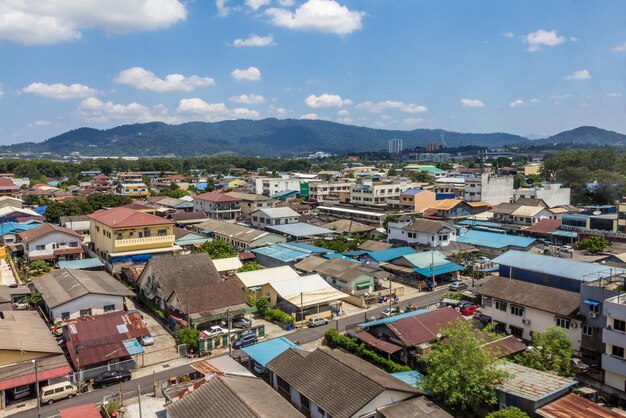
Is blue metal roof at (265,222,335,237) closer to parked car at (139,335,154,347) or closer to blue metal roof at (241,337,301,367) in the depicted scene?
parked car at (139,335,154,347)

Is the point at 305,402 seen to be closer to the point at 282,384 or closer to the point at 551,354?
the point at 282,384

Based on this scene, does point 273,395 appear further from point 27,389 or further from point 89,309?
point 89,309

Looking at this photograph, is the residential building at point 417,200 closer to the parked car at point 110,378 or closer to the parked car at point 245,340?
the parked car at point 245,340

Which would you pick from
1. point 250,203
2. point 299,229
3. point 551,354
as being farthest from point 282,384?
point 250,203

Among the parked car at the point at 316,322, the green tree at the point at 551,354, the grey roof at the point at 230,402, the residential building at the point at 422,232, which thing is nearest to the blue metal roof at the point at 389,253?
the residential building at the point at 422,232

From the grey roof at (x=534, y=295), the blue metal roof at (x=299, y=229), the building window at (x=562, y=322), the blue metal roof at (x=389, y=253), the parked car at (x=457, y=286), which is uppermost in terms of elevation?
the grey roof at (x=534, y=295)

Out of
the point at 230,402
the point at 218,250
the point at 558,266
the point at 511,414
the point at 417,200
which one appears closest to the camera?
the point at 230,402

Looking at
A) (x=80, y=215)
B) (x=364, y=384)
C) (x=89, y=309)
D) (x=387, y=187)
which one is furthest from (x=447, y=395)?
(x=387, y=187)
